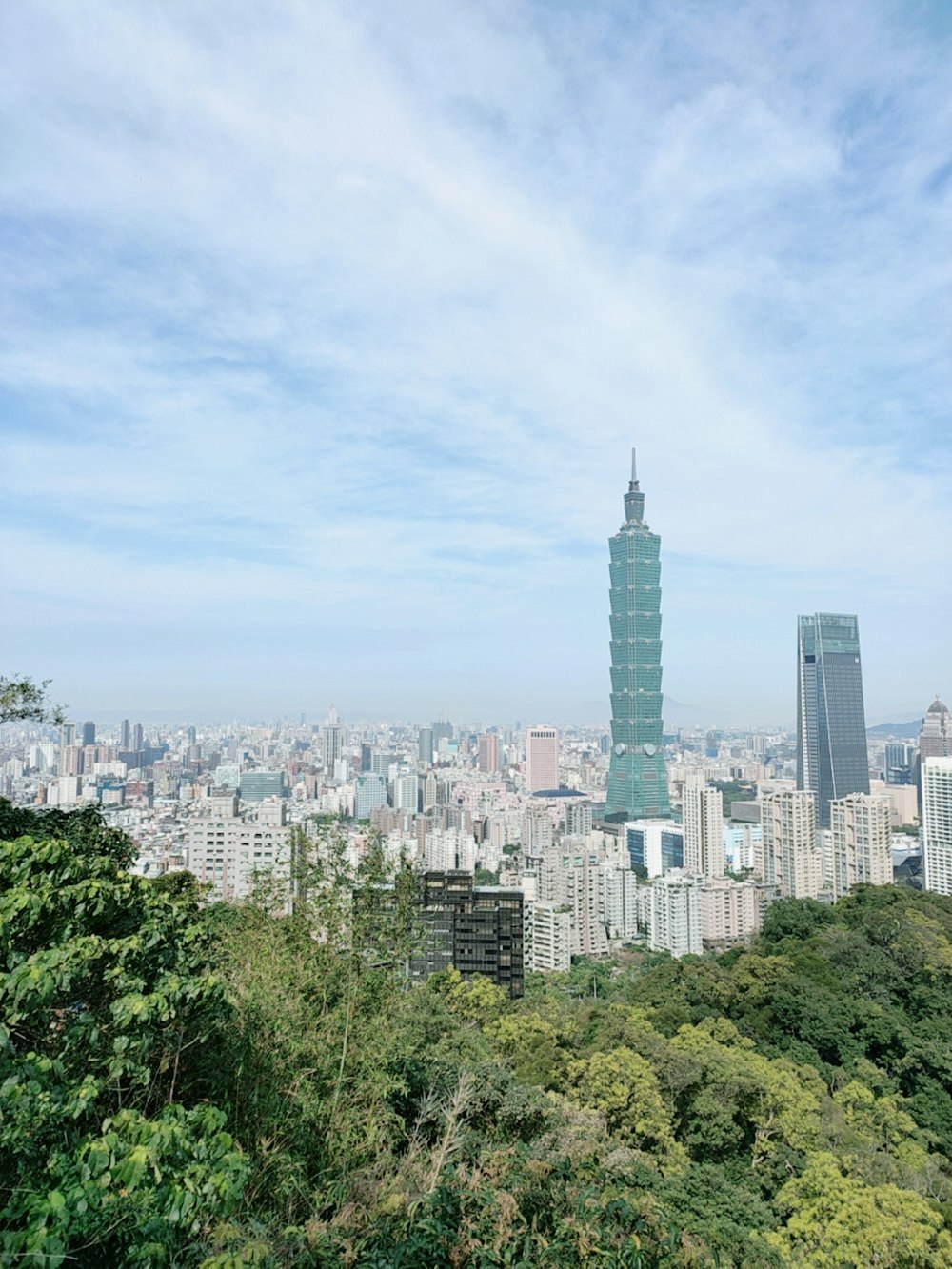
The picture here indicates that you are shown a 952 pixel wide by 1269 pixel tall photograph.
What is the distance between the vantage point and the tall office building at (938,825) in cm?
2125

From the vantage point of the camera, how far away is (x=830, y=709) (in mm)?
33688

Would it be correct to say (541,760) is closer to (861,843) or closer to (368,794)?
(368,794)

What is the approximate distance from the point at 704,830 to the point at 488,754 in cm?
2454

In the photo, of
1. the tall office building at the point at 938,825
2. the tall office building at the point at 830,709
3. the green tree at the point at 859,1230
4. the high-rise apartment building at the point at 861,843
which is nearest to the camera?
the green tree at the point at 859,1230

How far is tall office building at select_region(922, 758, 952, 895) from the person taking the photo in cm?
2125

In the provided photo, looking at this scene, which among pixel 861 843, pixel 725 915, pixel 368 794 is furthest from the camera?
pixel 368 794

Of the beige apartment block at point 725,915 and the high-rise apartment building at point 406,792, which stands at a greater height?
the high-rise apartment building at point 406,792

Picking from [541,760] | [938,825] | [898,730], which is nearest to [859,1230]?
[938,825]

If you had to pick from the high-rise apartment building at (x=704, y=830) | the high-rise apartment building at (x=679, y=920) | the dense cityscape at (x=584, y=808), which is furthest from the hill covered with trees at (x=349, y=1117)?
the high-rise apartment building at (x=704, y=830)

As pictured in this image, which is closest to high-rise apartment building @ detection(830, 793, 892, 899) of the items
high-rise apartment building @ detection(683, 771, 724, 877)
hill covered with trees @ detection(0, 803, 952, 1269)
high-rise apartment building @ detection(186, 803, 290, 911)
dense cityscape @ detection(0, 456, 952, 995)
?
dense cityscape @ detection(0, 456, 952, 995)

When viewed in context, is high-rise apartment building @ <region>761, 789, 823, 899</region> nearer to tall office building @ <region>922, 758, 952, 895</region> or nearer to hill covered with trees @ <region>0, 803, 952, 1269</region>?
tall office building @ <region>922, 758, 952, 895</region>

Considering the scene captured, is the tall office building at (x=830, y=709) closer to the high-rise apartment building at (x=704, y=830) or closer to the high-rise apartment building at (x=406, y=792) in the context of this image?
the high-rise apartment building at (x=704, y=830)

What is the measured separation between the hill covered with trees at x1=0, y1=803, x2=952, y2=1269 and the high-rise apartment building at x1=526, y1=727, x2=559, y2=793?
3581 cm

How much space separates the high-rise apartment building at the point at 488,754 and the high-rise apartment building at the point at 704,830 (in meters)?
22.3
